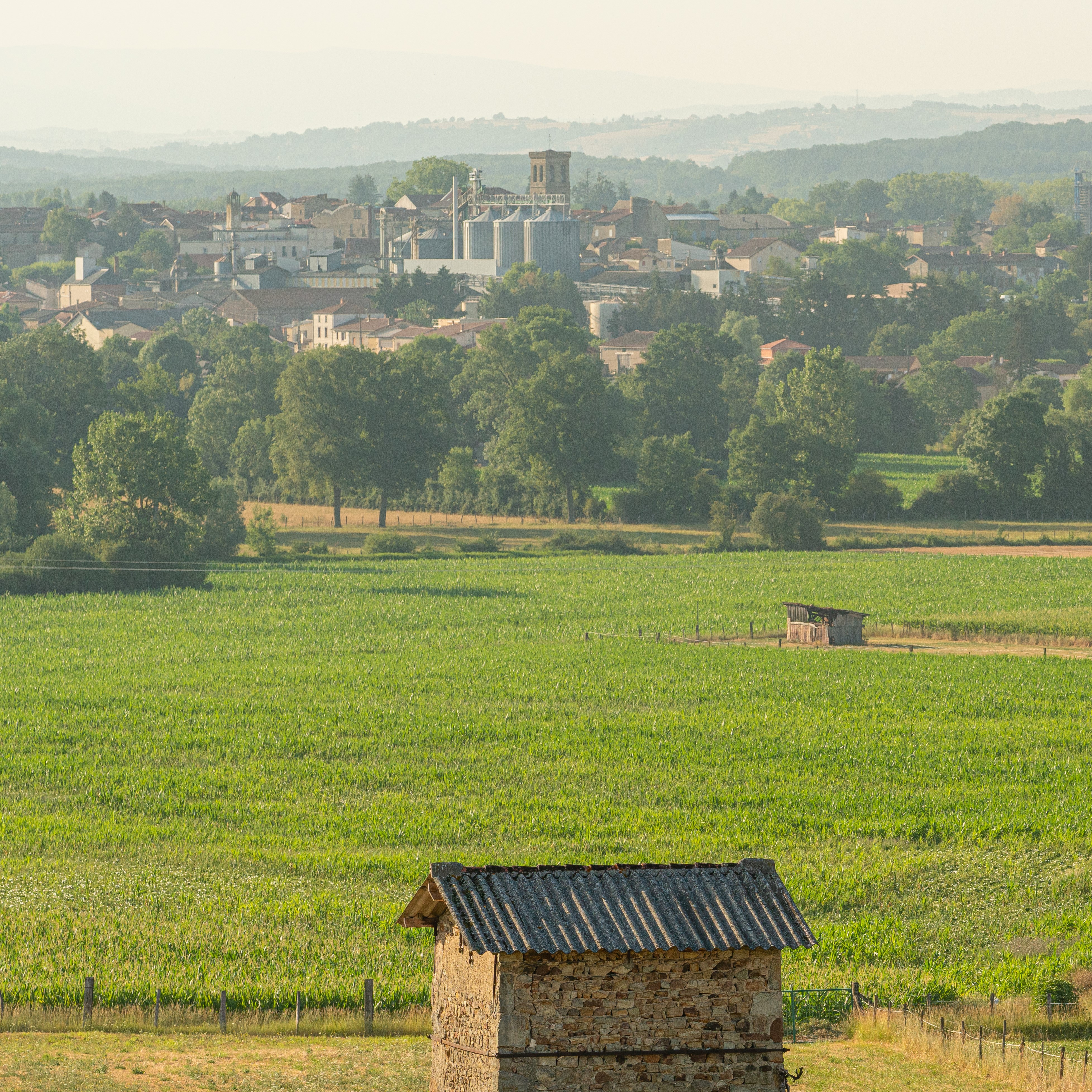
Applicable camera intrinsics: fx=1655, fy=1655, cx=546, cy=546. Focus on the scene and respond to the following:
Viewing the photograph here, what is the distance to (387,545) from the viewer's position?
9044 centimetres

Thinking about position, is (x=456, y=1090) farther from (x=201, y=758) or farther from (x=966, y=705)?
(x=966, y=705)

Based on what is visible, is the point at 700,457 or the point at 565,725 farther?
the point at 700,457

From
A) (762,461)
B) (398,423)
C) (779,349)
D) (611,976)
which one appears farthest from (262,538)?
(779,349)

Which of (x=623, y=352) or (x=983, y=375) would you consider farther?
(x=623, y=352)

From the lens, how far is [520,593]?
7288 cm

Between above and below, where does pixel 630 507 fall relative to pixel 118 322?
below

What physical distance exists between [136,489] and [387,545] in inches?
647

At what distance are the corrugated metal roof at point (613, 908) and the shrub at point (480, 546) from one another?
2833 inches

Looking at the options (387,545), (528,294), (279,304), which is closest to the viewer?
(387,545)

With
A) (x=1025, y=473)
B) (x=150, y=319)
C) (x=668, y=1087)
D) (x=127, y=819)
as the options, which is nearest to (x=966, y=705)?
(x=127, y=819)

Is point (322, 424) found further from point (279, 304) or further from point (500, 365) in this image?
point (279, 304)

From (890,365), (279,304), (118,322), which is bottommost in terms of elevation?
(890,365)

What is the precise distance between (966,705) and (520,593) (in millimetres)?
27714

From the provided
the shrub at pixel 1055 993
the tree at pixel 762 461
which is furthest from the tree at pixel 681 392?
the shrub at pixel 1055 993
